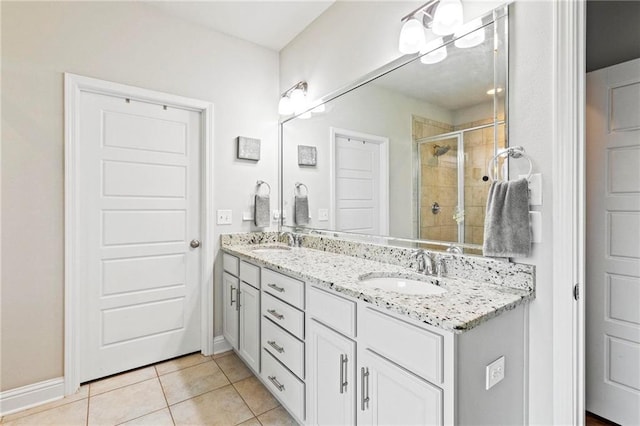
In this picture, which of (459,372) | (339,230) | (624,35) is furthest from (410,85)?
(459,372)

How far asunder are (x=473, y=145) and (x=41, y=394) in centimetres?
283

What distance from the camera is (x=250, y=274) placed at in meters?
2.05

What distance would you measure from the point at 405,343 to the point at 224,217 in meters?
1.91

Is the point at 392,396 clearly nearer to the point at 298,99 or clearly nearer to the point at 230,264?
the point at 230,264

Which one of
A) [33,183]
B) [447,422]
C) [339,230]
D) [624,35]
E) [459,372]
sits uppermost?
[624,35]

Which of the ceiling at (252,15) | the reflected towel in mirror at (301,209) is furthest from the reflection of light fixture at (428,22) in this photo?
the reflected towel in mirror at (301,209)

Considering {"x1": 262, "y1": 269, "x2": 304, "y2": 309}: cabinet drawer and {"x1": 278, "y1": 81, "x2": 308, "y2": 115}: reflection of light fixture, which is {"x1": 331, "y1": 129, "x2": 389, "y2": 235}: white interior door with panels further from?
{"x1": 262, "y1": 269, "x2": 304, "y2": 309}: cabinet drawer

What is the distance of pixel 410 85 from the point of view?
1701 millimetres

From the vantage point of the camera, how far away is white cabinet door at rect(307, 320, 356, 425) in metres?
1.27

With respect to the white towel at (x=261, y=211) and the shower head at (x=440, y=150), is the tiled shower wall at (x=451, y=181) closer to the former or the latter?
the shower head at (x=440, y=150)

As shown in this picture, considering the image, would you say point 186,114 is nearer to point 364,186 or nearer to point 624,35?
point 364,186

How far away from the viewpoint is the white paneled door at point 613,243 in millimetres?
1566

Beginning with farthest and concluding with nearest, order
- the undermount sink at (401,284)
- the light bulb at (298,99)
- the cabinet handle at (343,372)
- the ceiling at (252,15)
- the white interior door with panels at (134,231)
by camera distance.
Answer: the light bulb at (298,99), the ceiling at (252,15), the white interior door with panels at (134,231), the undermount sink at (401,284), the cabinet handle at (343,372)

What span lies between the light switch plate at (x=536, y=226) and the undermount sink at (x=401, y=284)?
42 cm
